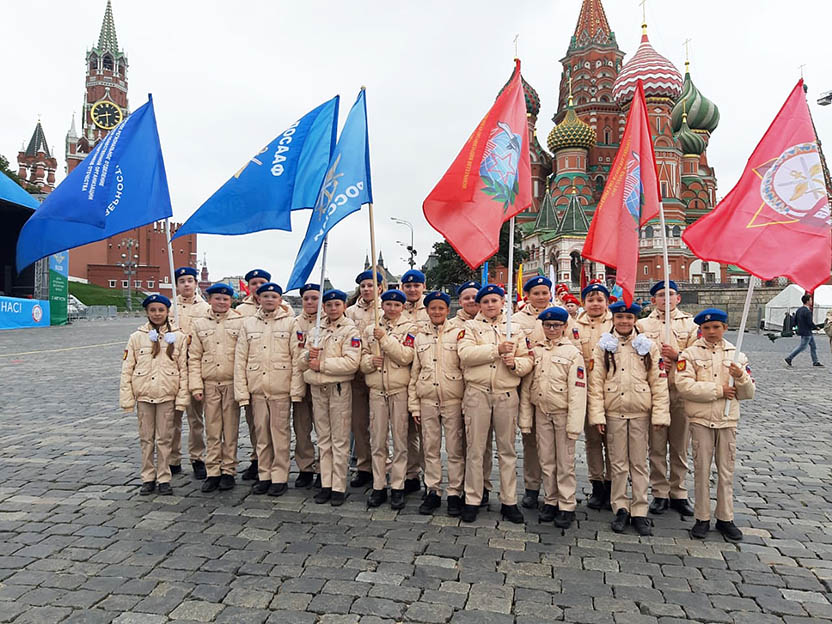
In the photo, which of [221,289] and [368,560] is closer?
[368,560]

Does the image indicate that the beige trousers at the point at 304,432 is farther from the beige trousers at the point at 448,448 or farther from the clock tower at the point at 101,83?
the clock tower at the point at 101,83

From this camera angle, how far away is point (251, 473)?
6.09m

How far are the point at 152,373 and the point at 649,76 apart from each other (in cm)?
5812

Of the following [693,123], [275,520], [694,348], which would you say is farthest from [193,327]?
[693,123]

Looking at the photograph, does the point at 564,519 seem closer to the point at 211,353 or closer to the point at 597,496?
the point at 597,496

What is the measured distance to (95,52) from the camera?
3644 inches

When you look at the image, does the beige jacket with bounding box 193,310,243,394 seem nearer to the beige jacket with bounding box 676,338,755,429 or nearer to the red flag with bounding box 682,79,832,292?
the beige jacket with bounding box 676,338,755,429

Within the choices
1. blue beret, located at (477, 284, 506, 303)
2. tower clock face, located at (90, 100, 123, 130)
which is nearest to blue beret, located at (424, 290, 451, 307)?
blue beret, located at (477, 284, 506, 303)

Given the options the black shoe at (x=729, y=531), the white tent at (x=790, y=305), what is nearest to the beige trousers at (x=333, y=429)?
the black shoe at (x=729, y=531)

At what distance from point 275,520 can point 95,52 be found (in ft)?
360

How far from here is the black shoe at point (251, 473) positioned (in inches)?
238

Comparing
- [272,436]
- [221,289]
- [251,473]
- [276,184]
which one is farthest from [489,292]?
[251,473]

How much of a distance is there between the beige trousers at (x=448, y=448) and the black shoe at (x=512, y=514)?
43 cm

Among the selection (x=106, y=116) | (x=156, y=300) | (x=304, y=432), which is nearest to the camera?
(x=156, y=300)
